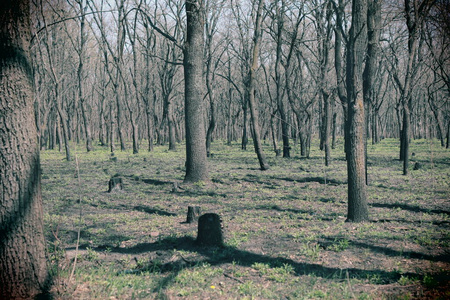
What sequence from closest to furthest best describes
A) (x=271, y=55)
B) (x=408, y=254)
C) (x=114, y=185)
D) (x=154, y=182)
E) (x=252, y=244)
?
(x=408, y=254)
(x=252, y=244)
(x=114, y=185)
(x=154, y=182)
(x=271, y=55)

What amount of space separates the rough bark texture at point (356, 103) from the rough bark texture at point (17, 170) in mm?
5149

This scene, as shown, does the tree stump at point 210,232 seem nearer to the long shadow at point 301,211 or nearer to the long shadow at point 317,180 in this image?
the long shadow at point 301,211

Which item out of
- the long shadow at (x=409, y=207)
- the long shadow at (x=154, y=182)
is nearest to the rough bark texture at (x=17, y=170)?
the long shadow at (x=409, y=207)

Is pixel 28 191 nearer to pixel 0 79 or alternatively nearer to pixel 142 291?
pixel 0 79

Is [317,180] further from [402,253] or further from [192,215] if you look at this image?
[402,253]

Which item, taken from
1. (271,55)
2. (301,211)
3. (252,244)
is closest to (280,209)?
(301,211)

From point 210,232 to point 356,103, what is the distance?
355cm

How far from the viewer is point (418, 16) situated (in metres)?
10.8

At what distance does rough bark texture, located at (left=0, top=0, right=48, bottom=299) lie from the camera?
119 inches

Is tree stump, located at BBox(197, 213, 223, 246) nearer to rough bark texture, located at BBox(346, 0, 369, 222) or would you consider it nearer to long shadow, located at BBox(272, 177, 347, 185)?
rough bark texture, located at BBox(346, 0, 369, 222)

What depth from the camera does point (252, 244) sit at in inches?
205

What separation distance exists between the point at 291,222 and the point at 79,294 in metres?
4.32

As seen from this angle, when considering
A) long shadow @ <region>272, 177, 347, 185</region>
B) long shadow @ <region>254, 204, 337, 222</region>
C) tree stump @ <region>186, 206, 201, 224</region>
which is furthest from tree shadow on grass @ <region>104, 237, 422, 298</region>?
long shadow @ <region>272, 177, 347, 185</region>

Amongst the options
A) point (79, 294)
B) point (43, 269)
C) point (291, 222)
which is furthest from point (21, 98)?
point (291, 222)
